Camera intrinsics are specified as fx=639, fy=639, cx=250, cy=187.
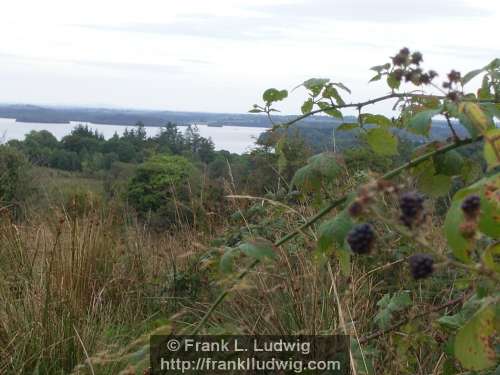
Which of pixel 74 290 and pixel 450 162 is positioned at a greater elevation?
pixel 450 162

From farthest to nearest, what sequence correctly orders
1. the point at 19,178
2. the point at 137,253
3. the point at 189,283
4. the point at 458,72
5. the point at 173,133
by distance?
the point at 173,133
the point at 19,178
the point at 137,253
the point at 189,283
the point at 458,72

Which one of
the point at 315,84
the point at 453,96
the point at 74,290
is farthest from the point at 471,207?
the point at 74,290

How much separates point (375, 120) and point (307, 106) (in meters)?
0.29

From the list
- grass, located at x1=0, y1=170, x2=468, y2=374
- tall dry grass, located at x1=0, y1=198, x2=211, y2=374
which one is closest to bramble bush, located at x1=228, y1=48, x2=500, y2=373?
grass, located at x1=0, y1=170, x2=468, y2=374

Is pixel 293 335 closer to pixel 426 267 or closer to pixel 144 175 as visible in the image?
pixel 426 267

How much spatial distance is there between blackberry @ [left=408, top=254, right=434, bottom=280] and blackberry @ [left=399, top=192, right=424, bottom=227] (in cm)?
8

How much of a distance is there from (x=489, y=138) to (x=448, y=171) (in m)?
0.57

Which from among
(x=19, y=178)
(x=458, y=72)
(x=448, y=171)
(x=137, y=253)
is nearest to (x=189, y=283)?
(x=137, y=253)

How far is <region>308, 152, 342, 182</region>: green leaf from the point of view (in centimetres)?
150

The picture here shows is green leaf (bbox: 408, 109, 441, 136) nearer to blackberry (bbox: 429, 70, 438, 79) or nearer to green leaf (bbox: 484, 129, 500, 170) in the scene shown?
blackberry (bbox: 429, 70, 438, 79)

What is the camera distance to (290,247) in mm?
3506

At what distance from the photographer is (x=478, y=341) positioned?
3.40 ft

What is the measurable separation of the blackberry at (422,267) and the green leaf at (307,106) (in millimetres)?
1084

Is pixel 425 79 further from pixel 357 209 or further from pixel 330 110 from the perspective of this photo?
pixel 357 209
